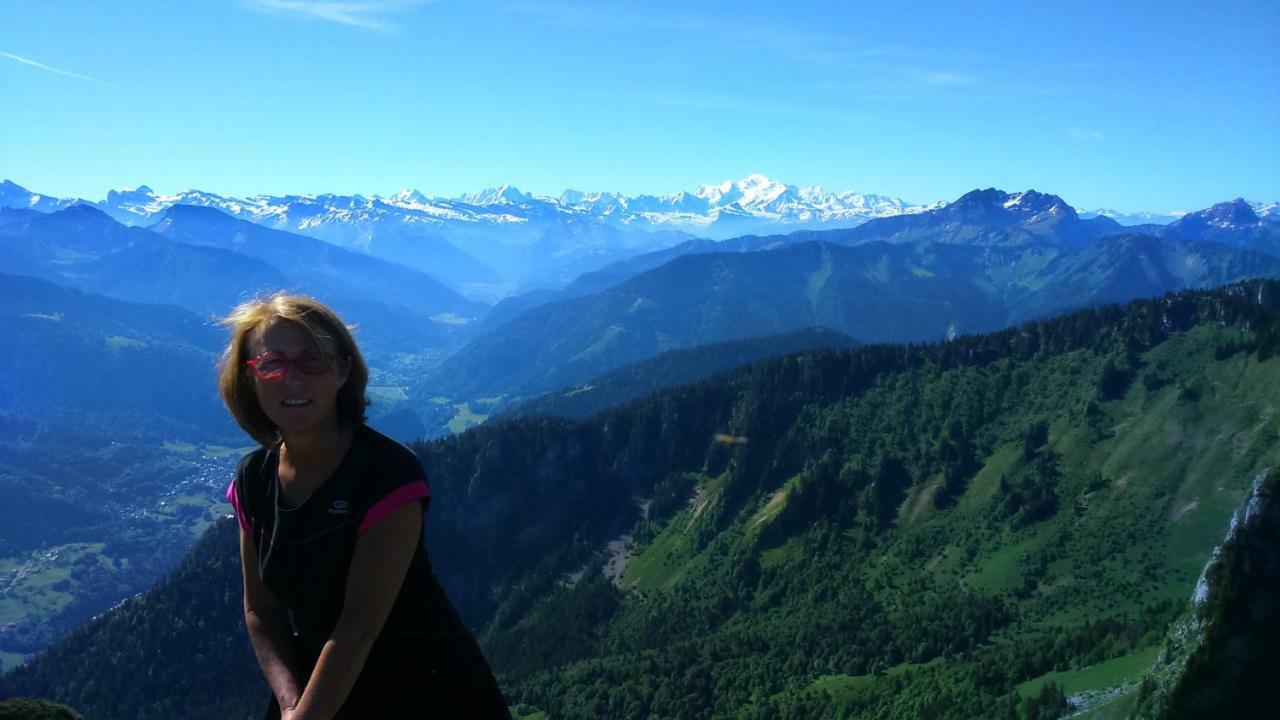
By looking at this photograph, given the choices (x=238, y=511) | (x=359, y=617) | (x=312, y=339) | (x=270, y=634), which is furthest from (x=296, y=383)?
(x=270, y=634)

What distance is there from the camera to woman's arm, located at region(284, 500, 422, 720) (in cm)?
482

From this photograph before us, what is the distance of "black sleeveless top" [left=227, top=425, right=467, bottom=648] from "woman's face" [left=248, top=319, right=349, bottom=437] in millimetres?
313

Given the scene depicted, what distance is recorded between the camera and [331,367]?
17.9 feet

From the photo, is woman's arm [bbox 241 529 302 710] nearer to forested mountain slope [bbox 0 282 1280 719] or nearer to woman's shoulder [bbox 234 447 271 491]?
woman's shoulder [bbox 234 447 271 491]

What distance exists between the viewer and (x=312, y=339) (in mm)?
5438

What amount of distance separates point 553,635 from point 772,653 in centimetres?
4396

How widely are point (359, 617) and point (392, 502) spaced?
727mm

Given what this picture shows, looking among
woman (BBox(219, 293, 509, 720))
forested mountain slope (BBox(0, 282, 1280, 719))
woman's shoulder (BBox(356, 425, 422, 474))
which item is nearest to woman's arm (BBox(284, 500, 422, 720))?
woman (BBox(219, 293, 509, 720))

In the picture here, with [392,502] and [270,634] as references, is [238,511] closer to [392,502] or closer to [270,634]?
[270,634]

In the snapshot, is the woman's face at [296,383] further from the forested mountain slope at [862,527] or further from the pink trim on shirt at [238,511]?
the forested mountain slope at [862,527]

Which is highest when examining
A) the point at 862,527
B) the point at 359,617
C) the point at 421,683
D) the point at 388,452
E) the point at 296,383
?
the point at 296,383

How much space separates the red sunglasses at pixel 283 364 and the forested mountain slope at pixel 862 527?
76554mm

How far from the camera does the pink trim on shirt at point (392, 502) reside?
4875 millimetres

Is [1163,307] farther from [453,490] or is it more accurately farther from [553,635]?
[453,490]
